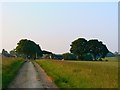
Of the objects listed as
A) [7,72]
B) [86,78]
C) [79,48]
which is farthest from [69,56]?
[86,78]

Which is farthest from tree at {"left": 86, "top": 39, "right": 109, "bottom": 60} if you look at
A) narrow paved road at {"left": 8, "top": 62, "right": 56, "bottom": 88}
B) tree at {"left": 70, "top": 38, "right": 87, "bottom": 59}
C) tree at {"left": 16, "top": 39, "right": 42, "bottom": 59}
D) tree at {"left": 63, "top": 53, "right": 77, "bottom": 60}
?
narrow paved road at {"left": 8, "top": 62, "right": 56, "bottom": 88}

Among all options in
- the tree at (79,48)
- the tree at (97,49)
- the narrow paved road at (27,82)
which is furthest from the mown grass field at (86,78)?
the tree at (97,49)

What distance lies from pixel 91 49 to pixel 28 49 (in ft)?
114

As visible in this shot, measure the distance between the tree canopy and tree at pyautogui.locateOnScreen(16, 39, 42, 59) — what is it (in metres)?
27.2

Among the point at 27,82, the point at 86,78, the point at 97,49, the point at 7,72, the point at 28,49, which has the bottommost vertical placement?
the point at 27,82

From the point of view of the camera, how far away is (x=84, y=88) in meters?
15.8

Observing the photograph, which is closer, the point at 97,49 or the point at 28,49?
the point at 97,49

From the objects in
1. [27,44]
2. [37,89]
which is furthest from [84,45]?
[37,89]

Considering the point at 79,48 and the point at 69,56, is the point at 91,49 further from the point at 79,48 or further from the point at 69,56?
the point at 69,56

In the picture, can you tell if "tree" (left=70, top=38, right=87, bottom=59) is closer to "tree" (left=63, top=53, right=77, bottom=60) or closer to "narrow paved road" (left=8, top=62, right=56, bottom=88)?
"tree" (left=63, top=53, right=77, bottom=60)

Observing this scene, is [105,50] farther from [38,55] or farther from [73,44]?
[38,55]

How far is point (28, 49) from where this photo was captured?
146 m

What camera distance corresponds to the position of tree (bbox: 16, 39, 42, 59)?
145 m

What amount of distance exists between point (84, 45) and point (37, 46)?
123 ft
